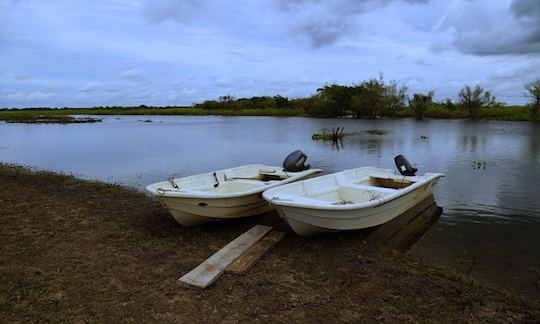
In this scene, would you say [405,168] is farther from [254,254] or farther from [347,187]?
[254,254]

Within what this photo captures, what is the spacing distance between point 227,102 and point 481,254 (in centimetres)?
9812

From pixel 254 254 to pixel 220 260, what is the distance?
586mm

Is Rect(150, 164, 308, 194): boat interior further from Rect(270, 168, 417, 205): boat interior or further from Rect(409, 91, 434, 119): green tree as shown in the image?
Rect(409, 91, 434, 119): green tree

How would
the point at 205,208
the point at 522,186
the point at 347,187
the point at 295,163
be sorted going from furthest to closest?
the point at 522,186, the point at 295,163, the point at 347,187, the point at 205,208

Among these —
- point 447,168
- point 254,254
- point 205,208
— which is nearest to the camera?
point 254,254

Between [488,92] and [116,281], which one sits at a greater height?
[488,92]

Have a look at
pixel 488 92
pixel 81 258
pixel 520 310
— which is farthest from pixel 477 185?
pixel 488 92

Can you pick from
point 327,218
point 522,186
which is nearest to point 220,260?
point 327,218

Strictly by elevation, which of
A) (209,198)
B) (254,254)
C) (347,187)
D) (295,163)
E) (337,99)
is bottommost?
(254,254)

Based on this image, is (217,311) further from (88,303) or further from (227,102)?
(227,102)

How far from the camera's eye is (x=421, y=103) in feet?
208

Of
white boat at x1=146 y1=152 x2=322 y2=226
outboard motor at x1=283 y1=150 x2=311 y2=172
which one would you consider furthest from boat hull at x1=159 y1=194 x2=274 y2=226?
outboard motor at x1=283 y1=150 x2=311 y2=172

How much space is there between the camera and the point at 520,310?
15.7ft

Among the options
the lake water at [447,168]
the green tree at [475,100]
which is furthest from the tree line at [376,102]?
the lake water at [447,168]
